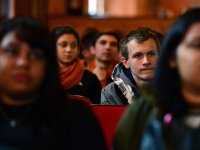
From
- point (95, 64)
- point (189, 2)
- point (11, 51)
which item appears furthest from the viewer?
point (189, 2)

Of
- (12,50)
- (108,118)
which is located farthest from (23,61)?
(108,118)

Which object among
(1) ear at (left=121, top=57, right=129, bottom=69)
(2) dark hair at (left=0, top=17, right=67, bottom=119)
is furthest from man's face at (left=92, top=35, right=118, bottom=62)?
(2) dark hair at (left=0, top=17, right=67, bottom=119)

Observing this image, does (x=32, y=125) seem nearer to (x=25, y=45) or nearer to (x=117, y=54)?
(x=25, y=45)

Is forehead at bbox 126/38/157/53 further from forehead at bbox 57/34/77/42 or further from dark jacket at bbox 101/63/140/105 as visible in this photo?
forehead at bbox 57/34/77/42

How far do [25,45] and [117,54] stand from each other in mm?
3473

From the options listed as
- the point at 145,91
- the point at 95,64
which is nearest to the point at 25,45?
the point at 145,91

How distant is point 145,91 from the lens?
6.55 feet

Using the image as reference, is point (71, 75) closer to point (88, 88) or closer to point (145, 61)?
point (88, 88)

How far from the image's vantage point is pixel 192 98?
185 cm

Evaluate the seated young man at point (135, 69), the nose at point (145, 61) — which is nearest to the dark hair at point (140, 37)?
the seated young man at point (135, 69)

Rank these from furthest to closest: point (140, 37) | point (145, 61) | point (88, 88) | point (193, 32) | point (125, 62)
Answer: point (88, 88) < point (125, 62) < point (140, 37) < point (145, 61) < point (193, 32)

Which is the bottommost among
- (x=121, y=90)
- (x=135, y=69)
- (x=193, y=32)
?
(x=121, y=90)

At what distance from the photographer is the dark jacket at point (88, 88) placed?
398 cm

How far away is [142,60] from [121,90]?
195 millimetres
